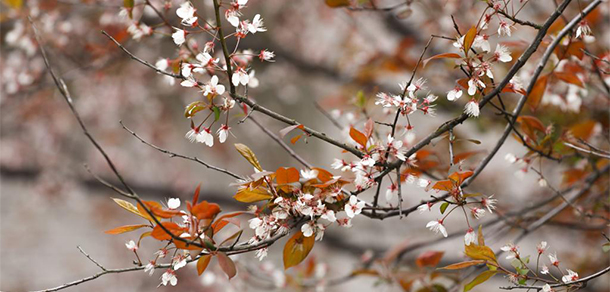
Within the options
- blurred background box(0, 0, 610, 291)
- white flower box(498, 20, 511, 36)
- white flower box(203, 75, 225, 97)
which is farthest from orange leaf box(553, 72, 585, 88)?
blurred background box(0, 0, 610, 291)

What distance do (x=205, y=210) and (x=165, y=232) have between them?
5 cm

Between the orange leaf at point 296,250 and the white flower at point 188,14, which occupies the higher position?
the white flower at point 188,14

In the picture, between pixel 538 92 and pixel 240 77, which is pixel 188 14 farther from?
pixel 538 92

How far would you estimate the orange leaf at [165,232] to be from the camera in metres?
0.54

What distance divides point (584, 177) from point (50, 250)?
195cm

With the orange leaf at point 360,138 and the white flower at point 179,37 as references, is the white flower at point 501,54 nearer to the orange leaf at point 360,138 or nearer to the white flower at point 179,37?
the orange leaf at point 360,138

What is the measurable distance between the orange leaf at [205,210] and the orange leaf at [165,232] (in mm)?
22

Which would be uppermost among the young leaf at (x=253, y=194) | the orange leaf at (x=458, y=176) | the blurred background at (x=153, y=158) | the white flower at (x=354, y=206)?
the orange leaf at (x=458, y=176)

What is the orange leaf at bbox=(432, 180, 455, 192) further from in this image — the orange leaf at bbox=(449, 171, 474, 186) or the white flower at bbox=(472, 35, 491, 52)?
the white flower at bbox=(472, 35, 491, 52)

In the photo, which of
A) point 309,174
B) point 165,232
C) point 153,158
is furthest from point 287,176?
point 153,158

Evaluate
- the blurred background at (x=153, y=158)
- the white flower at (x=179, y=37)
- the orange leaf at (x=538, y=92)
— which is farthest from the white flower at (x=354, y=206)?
the blurred background at (x=153, y=158)

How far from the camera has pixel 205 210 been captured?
0.56m

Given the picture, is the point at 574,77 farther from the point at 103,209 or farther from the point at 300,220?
the point at 103,209

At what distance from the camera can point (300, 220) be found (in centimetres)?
57
